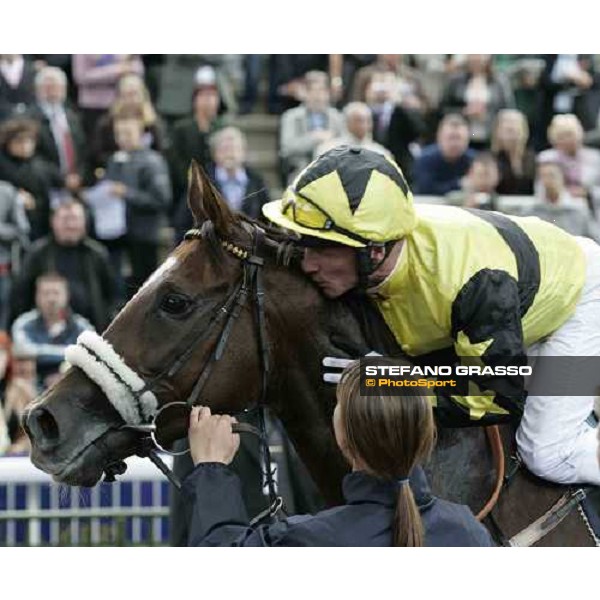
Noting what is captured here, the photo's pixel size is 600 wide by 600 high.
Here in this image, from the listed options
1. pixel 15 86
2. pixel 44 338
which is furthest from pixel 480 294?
pixel 15 86

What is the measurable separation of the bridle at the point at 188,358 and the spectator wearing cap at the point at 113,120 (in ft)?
15.6

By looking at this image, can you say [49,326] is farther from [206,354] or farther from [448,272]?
[448,272]

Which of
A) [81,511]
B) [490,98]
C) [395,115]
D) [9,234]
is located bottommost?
[81,511]

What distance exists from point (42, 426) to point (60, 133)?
5.17m

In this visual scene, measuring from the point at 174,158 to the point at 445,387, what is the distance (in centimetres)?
482

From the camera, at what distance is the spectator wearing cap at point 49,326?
8.05 metres

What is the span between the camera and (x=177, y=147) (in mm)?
8727

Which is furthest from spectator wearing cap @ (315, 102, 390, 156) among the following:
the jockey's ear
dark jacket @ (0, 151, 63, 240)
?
the jockey's ear

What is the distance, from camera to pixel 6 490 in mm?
6910

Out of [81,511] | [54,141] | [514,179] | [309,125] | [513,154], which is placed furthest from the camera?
[309,125]

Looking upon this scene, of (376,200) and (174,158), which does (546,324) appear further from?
(174,158)

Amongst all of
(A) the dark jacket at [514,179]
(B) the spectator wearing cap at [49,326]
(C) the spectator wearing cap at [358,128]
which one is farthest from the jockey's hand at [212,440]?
(C) the spectator wearing cap at [358,128]
